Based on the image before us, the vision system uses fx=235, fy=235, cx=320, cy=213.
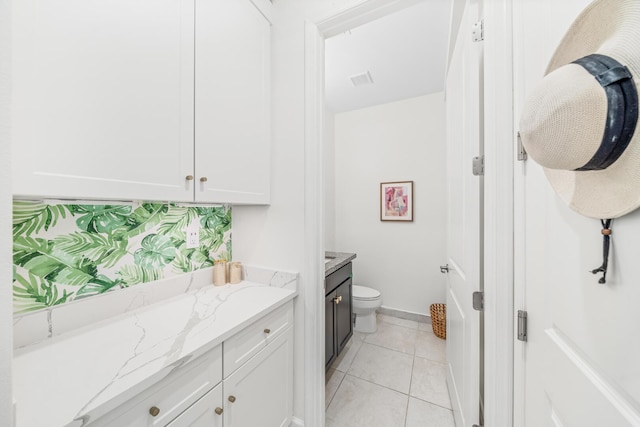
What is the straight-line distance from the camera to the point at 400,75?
2391mm

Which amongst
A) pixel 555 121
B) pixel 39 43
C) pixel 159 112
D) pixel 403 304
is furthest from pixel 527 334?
pixel 403 304

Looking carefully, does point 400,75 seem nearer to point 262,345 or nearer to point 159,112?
point 159,112

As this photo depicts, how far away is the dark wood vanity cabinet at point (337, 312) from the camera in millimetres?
1743

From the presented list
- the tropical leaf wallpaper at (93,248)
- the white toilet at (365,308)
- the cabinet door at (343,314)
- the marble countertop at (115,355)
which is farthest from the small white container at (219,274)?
the white toilet at (365,308)

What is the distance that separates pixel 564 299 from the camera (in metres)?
0.58

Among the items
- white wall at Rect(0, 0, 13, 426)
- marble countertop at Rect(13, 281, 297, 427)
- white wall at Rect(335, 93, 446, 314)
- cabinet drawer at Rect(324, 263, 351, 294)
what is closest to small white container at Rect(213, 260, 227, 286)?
marble countertop at Rect(13, 281, 297, 427)

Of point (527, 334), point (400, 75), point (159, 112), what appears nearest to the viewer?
point (527, 334)

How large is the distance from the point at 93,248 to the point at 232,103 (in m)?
0.90

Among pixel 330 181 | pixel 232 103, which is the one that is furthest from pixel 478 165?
pixel 330 181

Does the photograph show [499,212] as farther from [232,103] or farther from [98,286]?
[98,286]

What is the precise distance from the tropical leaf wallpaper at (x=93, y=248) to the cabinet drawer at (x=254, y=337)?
0.58 meters

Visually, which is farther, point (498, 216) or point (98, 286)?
point (98, 286)

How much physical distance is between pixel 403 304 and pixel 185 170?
2.81 metres

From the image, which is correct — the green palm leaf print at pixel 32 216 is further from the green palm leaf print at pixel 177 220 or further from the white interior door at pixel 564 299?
the white interior door at pixel 564 299
